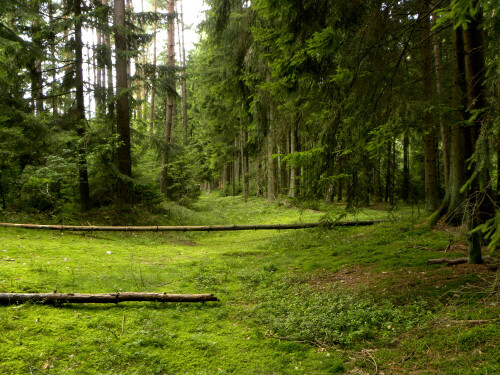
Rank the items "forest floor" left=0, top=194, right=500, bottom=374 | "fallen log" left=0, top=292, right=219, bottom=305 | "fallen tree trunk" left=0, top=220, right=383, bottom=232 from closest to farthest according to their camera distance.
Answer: "forest floor" left=0, top=194, right=500, bottom=374, "fallen log" left=0, top=292, right=219, bottom=305, "fallen tree trunk" left=0, top=220, right=383, bottom=232

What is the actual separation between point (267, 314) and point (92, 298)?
2850 mm

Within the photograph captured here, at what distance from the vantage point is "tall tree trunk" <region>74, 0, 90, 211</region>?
12904mm

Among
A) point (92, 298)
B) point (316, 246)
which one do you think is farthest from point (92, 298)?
point (316, 246)

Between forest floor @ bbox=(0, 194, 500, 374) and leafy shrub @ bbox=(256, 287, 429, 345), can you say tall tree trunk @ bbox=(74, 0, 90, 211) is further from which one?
leafy shrub @ bbox=(256, 287, 429, 345)

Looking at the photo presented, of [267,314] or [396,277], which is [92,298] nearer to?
[267,314]

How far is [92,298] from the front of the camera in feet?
17.2

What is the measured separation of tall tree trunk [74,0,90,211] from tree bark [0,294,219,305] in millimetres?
8365

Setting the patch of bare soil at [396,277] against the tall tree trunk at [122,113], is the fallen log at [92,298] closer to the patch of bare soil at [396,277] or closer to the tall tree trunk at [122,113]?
the patch of bare soil at [396,277]

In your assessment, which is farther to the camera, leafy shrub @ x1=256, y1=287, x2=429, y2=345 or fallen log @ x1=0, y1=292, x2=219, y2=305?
fallen log @ x1=0, y1=292, x2=219, y2=305

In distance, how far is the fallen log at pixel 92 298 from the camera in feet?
16.4

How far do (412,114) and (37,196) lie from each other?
13433 millimetres

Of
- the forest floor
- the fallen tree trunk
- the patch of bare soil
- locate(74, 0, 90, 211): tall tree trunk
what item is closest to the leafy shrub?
the forest floor

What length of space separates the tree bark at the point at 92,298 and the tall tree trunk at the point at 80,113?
329 inches

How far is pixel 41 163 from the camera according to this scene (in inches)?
566
